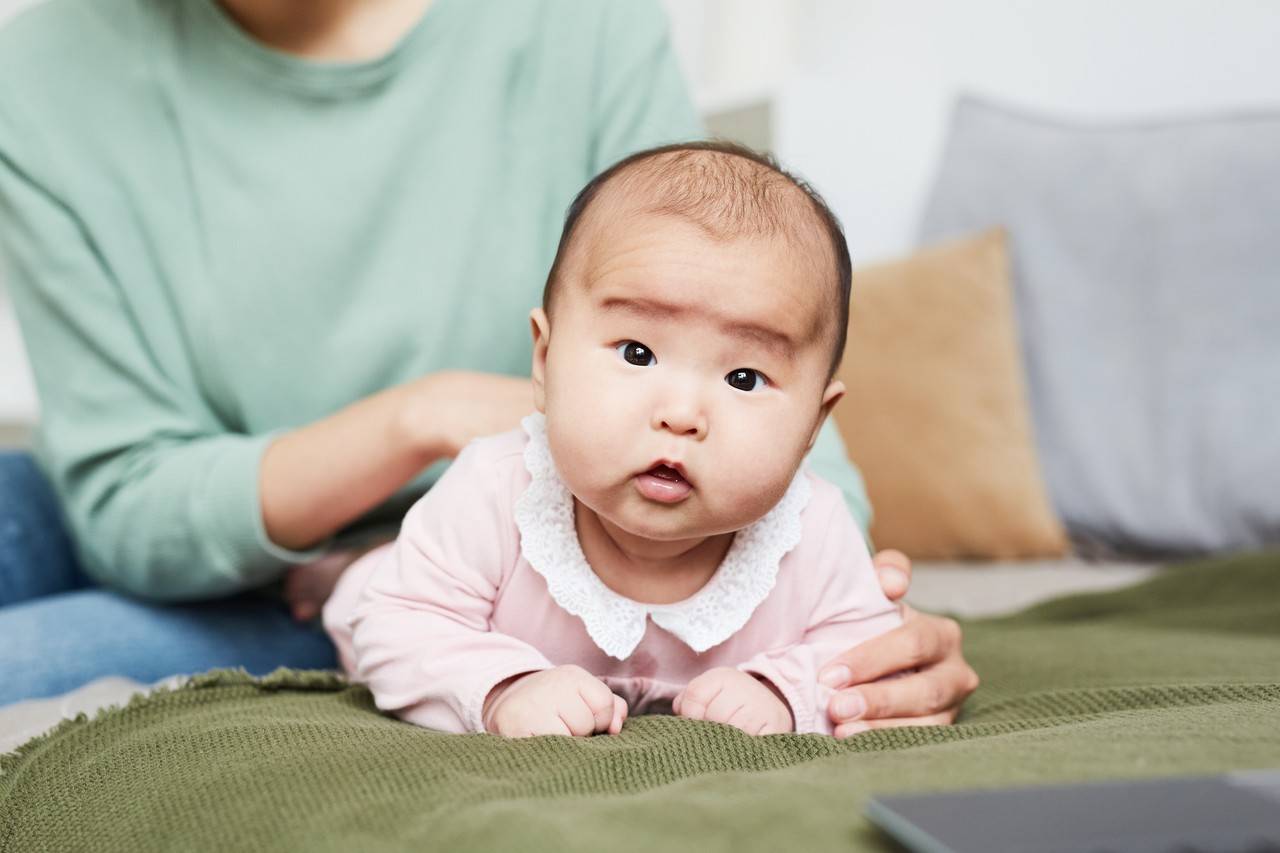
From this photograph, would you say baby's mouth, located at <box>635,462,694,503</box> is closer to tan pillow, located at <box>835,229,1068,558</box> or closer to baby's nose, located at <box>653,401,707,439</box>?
baby's nose, located at <box>653,401,707,439</box>

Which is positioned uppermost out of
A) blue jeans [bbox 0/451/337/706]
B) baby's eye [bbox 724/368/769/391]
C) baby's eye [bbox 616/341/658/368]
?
baby's eye [bbox 616/341/658/368]

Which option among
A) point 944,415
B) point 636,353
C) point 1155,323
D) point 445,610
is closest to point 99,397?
point 445,610

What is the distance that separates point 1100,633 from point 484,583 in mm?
659

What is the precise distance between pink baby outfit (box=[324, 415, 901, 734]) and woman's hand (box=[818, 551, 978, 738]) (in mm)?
16

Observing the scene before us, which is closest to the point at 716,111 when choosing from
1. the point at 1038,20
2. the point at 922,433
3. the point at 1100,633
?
the point at 1038,20

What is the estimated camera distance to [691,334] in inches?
31.1

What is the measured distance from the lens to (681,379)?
784 mm

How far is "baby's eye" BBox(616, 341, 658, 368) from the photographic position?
31.6 inches

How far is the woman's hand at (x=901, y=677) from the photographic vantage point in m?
0.88

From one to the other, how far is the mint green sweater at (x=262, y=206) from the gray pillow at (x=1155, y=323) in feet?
3.09

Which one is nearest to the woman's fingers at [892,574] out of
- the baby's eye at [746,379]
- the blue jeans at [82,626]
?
the baby's eye at [746,379]

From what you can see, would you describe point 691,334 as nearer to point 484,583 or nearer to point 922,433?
point 484,583

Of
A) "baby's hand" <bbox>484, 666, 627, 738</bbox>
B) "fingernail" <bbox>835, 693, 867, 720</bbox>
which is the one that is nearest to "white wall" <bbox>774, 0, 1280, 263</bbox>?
"fingernail" <bbox>835, 693, 867, 720</bbox>

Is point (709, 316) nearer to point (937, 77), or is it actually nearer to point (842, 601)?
point (842, 601)
